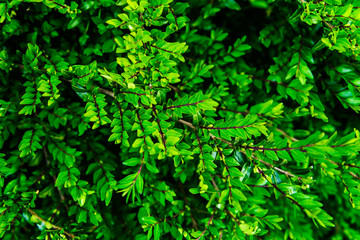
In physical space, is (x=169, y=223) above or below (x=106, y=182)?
below

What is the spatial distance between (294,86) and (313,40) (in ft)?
1.60

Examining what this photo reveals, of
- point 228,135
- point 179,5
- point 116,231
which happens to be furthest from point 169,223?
point 179,5

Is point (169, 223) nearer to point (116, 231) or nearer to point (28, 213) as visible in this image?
point (116, 231)

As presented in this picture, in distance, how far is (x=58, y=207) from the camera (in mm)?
1822

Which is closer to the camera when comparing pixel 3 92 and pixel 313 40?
pixel 3 92

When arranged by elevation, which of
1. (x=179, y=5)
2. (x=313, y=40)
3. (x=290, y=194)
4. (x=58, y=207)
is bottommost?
(x=58, y=207)

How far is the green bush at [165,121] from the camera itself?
1.44 metres

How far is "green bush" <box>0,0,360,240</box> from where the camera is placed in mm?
1439

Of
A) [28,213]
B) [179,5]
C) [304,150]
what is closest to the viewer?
[304,150]

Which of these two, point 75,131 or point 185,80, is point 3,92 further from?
point 185,80

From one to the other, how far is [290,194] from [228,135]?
1.52 ft

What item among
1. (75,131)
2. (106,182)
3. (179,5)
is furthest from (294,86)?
(75,131)

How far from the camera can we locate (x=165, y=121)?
5.14 feet

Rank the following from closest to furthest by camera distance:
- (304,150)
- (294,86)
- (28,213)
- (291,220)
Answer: (304,150) → (28,213) → (294,86) → (291,220)
